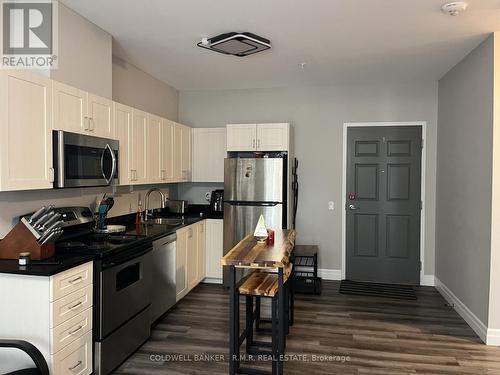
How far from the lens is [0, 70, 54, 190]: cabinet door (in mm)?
2242

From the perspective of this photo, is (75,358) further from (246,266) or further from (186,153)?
(186,153)

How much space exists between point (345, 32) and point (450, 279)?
9.98ft

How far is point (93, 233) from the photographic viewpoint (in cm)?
342

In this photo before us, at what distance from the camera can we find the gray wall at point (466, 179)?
3441 mm

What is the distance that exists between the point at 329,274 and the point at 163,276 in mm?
2595

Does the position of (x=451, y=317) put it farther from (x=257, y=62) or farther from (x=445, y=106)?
(x=257, y=62)

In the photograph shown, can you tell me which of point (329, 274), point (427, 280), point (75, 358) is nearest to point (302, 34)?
point (75, 358)

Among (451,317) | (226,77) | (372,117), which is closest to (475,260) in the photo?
(451,317)

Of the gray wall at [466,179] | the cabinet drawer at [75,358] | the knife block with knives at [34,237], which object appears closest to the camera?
the cabinet drawer at [75,358]

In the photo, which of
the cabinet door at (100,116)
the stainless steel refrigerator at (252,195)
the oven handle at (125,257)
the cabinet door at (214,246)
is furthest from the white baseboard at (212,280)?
the cabinet door at (100,116)

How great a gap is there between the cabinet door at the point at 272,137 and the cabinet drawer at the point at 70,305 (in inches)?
116

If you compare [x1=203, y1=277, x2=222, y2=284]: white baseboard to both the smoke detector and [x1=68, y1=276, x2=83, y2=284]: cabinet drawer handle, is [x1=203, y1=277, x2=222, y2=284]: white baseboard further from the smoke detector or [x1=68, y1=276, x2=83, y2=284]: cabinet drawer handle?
the smoke detector

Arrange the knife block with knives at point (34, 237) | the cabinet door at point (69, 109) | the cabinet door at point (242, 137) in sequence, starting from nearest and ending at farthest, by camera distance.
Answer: the knife block with knives at point (34, 237) → the cabinet door at point (69, 109) → the cabinet door at point (242, 137)

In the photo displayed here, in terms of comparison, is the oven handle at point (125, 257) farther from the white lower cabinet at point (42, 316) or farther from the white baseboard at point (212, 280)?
the white baseboard at point (212, 280)
